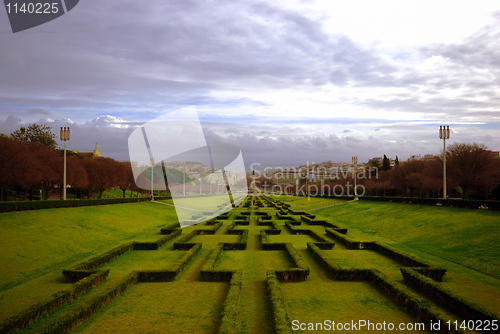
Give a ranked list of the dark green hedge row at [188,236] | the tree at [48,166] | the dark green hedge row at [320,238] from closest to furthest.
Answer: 1. the dark green hedge row at [320,238]
2. the dark green hedge row at [188,236]
3. the tree at [48,166]

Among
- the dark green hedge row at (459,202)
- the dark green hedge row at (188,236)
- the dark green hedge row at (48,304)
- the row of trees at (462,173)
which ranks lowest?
the dark green hedge row at (188,236)

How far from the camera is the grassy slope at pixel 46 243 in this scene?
26.2 ft

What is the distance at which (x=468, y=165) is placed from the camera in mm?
31547

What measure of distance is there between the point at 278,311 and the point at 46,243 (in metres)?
10.7

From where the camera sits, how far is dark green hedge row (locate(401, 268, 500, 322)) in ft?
18.7

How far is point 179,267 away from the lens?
932cm

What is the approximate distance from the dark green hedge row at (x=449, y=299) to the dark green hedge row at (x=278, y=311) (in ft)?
11.4

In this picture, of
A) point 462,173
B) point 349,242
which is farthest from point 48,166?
point 462,173

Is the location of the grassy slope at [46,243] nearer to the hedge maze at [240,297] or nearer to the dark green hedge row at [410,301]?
the hedge maze at [240,297]

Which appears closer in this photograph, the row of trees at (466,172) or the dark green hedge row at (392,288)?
the dark green hedge row at (392,288)

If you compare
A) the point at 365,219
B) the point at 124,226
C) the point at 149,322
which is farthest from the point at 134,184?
the point at 149,322

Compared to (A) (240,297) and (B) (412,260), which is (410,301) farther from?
(B) (412,260)

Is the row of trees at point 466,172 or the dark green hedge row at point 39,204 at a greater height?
the row of trees at point 466,172

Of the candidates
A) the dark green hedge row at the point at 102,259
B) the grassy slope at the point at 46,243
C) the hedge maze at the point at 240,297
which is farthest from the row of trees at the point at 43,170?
the hedge maze at the point at 240,297
